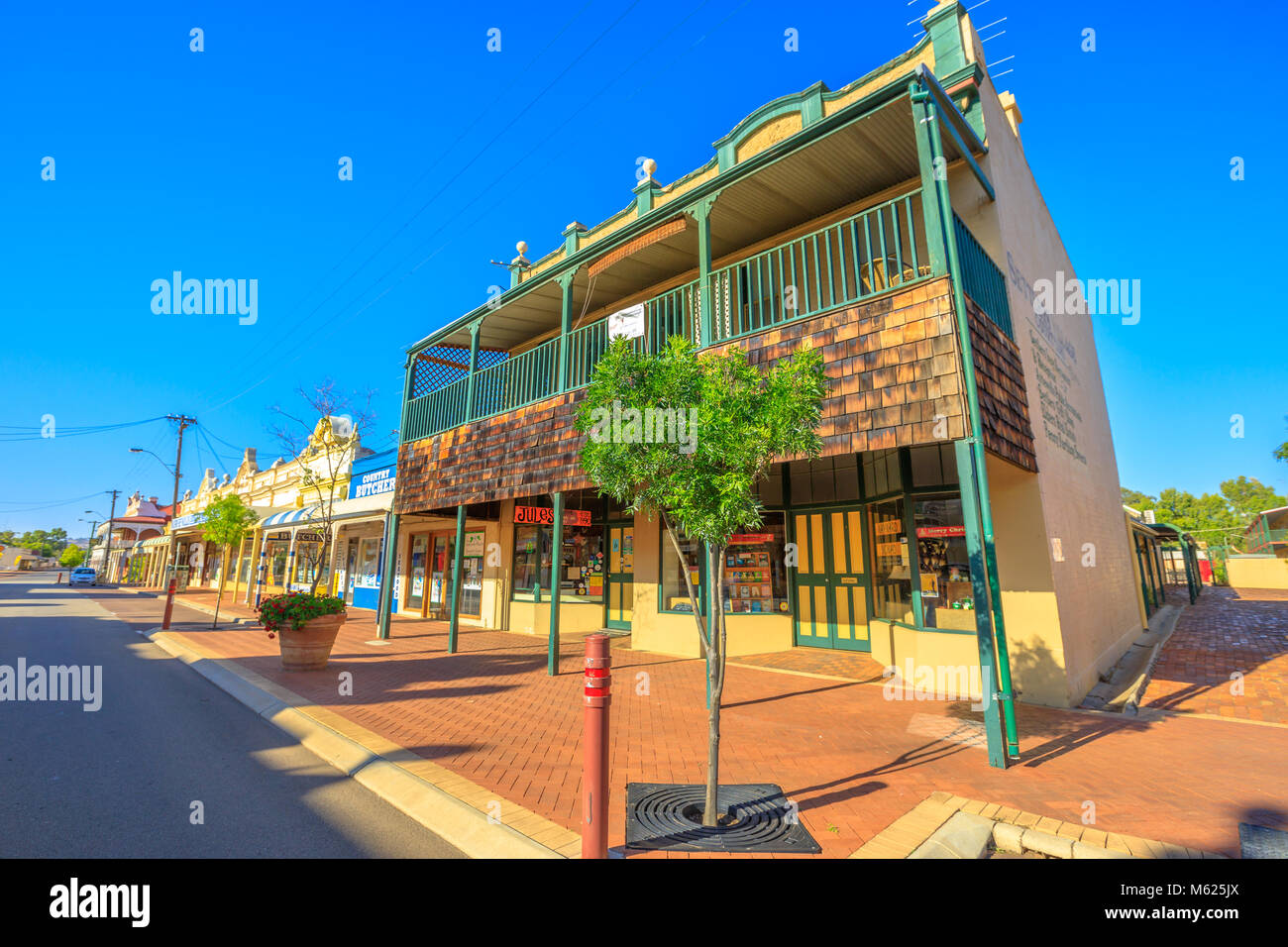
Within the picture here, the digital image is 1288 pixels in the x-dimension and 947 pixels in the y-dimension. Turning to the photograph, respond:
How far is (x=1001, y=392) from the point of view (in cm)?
603

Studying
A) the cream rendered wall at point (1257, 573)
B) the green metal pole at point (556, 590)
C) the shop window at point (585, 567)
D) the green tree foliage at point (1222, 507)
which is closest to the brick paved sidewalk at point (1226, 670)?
the green metal pole at point (556, 590)

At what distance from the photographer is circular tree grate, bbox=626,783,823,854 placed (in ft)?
10.5

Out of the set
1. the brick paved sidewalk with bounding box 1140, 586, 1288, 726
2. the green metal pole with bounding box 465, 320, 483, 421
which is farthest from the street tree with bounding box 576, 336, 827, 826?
the green metal pole with bounding box 465, 320, 483, 421

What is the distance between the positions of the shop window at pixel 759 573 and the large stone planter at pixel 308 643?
253 inches

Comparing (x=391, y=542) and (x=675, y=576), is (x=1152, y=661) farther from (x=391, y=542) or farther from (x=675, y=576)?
(x=391, y=542)

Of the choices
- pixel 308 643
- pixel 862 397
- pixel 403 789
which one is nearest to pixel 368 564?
pixel 308 643

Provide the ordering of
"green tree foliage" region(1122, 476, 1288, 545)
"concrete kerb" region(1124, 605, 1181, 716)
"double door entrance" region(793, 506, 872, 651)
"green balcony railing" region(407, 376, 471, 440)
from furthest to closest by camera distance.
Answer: "green tree foliage" region(1122, 476, 1288, 545)
"green balcony railing" region(407, 376, 471, 440)
"double door entrance" region(793, 506, 872, 651)
"concrete kerb" region(1124, 605, 1181, 716)

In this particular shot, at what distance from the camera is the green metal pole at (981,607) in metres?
4.55

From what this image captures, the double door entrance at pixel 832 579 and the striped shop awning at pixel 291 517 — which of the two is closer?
the double door entrance at pixel 832 579

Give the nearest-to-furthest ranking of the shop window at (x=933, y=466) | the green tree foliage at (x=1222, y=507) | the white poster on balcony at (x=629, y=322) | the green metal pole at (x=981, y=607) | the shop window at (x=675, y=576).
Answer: the green metal pole at (x=981, y=607) < the shop window at (x=933, y=466) < the white poster on balcony at (x=629, y=322) < the shop window at (x=675, y=576) < the green tree foliage at (x=1222, y=507)

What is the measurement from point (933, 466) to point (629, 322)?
15.5 ft

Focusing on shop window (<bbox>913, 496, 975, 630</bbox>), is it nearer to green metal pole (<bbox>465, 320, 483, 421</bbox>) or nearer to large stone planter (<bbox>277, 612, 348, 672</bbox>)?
green metal pole (<bbox>465, 320, 483, 421</bbox>)

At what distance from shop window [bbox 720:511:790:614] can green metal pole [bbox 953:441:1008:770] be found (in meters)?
5.60

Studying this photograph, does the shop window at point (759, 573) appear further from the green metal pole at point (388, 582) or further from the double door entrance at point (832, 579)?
the green metal pole at point (388, 582)
